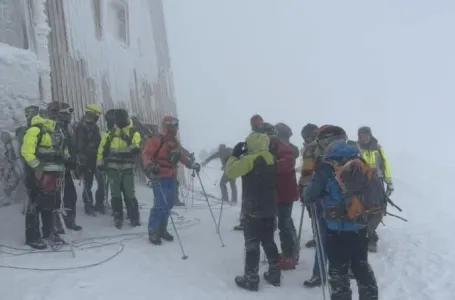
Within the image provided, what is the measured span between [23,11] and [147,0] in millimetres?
6761

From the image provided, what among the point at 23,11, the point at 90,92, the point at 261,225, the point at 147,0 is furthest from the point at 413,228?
the point at 147,0

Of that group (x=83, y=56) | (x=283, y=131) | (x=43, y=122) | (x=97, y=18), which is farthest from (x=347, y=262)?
(x=97, y=18)

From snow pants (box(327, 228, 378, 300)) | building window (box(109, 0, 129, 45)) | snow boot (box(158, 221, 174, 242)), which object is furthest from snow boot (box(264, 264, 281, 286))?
building window (box(109, 0, 129, 45))

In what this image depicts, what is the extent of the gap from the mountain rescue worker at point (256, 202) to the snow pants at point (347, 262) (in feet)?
3.36

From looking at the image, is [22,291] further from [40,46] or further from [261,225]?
[40,46]

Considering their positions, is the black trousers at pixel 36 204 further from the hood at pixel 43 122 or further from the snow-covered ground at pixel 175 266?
the hood at pixel 43 122

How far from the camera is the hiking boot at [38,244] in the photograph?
5.98 metres

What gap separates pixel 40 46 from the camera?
934 cm

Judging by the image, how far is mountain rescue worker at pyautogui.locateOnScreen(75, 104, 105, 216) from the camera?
7.43 metres

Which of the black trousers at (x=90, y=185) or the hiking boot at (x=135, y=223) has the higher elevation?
the black trousers at (x=90, y=185)

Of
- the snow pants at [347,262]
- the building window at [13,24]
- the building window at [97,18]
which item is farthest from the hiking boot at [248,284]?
the building window at [97,18]

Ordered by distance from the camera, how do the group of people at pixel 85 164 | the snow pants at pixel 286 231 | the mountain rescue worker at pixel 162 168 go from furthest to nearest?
the mountain rescue worker at pixel 162 168 → the group of people at pixel 85 164 → the snow pants at pixel 286 231

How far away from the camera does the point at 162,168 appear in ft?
21.1

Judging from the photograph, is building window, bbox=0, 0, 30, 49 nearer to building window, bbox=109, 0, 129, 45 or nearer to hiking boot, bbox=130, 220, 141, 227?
building window, bbox=109, 0, 129, 45
